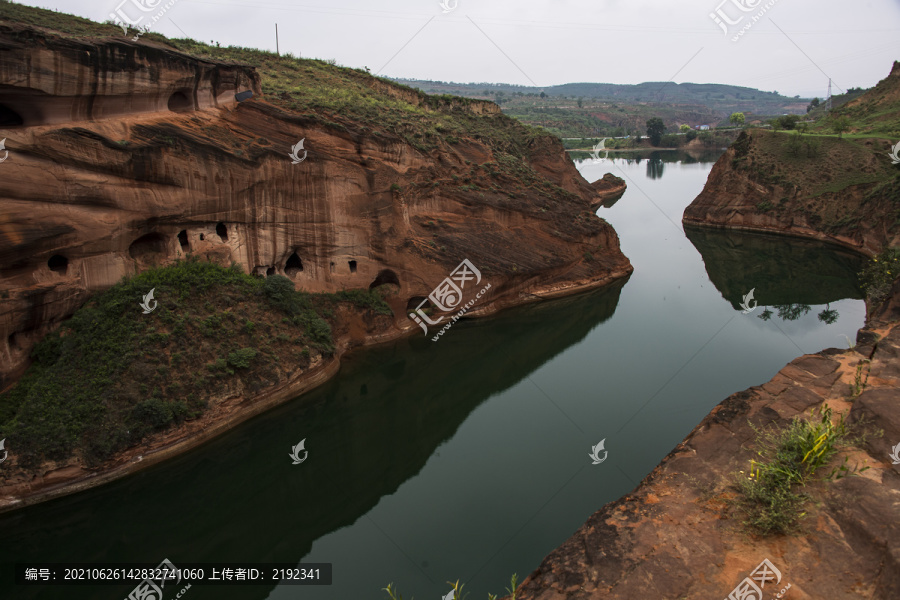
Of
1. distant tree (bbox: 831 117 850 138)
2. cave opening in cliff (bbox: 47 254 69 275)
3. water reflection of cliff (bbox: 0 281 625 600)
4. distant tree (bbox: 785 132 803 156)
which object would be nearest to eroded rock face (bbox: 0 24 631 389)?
cave opening in cliff (bbox: 47 254 69 275)

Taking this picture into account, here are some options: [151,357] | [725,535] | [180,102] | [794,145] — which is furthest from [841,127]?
[151,357]

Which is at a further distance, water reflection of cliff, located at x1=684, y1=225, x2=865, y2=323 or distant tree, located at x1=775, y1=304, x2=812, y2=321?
water reflection of cliff, located at x1=684, y1=225, x2=865, y2=323

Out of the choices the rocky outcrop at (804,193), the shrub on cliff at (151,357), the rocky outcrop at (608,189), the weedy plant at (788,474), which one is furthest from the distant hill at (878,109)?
the shrub on cliff at (151,357)

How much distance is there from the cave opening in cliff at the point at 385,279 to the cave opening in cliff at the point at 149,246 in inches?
314

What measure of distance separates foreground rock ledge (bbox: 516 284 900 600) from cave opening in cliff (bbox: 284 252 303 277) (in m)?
14.8

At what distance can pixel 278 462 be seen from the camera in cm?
1549

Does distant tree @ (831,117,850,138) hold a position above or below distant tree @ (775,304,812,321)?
above

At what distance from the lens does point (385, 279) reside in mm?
22891

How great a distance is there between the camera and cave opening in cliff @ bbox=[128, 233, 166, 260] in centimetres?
1702

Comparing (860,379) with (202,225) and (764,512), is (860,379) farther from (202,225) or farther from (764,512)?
(202,225)

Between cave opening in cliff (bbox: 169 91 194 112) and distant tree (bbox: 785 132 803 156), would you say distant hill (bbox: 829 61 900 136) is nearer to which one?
distant tree (bbox: 785 132 803 156)

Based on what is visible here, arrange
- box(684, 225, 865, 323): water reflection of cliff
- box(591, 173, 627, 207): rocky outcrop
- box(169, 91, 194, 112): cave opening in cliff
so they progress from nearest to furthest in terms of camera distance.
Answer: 1. box(169, 91, 194, 112): cave opening in cliff
2. box(684, 225, 865, 323): water reflection of cliff
3. box(591, 173, 627, 207): rocky outcrop

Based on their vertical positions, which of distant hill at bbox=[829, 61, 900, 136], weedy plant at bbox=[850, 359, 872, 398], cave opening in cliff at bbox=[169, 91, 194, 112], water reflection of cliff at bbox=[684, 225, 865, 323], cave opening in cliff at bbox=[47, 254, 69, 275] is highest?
distant hill at bbox=[829, 61, 900, 136]

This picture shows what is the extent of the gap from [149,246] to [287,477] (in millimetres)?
8767
